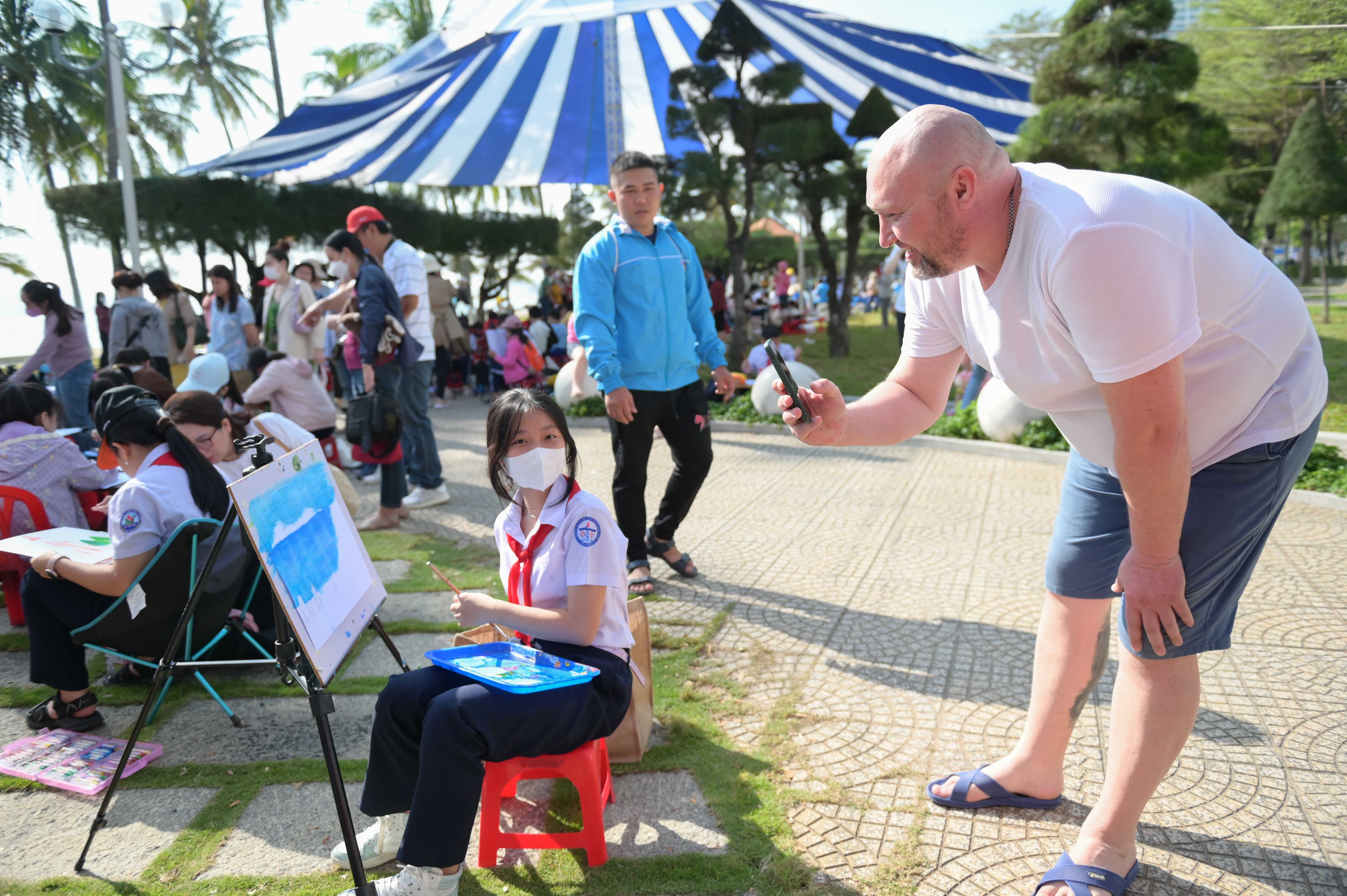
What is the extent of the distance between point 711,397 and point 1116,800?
857 centimetres

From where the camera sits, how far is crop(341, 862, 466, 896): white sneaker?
207 centimetres

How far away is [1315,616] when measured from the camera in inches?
146

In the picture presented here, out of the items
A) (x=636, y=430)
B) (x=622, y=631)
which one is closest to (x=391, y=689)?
(x=622, y=631)

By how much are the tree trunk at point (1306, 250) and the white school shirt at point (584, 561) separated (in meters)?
28.3

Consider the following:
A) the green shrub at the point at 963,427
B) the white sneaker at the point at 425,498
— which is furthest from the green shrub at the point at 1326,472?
the white sneaker at the point at 425,498

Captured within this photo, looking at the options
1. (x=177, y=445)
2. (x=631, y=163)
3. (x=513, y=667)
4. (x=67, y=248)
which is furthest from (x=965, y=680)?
(x=67, y=248)

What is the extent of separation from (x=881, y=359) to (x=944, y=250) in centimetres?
1268

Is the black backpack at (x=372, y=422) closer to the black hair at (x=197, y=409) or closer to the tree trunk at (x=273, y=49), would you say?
the black hair at (x=197, y=409)

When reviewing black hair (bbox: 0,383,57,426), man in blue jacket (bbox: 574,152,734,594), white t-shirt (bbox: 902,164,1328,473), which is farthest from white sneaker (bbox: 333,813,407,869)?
black hair (bbox: 0,383,57,426)

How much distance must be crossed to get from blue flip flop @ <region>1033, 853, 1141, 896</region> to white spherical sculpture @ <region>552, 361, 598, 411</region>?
778cm

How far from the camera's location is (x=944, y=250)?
178 cm

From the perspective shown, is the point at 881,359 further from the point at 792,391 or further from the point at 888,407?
the point at 792,391

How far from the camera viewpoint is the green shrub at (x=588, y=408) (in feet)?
31.7

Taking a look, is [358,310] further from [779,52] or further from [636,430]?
[779,52]
